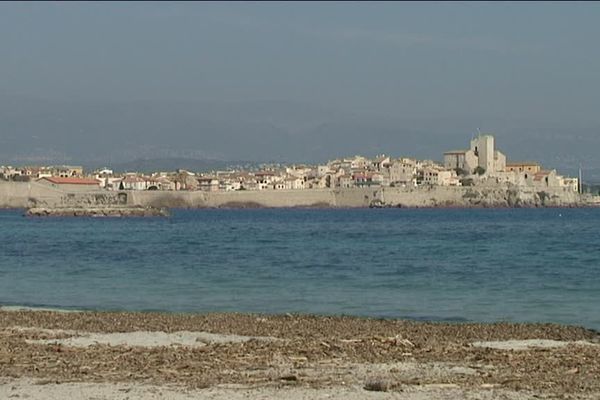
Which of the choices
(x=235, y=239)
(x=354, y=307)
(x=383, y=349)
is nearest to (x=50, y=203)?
(x=235, y=239)

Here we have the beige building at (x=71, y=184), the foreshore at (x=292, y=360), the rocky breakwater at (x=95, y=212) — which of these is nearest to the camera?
the foreshore at (x=292, y=360)

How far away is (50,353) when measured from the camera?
10.3 meters

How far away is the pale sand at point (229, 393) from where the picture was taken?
7973 mm

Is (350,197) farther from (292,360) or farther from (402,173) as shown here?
(292,360)

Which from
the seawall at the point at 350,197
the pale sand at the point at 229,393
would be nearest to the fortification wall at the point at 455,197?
the seawall at the point at 350,197

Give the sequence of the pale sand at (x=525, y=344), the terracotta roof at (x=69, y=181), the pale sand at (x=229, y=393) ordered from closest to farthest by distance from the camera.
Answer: the pale sand at (x=229, y=393), the pale sand at (x=525, y=344), the terracotta roof at (x=69, y=181)

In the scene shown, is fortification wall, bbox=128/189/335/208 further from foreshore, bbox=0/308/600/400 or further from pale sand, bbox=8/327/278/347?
pale sand, bbox=8/327/278/347

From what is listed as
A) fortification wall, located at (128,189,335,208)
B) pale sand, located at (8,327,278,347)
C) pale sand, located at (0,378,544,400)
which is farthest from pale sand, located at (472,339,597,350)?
fortification wall, located at (128,189,335,208)

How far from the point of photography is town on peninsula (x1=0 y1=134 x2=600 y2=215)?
4643 inches

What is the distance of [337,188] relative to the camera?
131 meters

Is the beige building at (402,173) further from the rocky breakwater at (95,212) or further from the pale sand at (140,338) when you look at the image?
the pale sand at (140,338)

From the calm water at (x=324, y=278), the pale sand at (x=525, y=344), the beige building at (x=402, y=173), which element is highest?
the beige building at (x=402, y=173)

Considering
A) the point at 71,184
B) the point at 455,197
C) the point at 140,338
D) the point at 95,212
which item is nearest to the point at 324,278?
the point at 140,338

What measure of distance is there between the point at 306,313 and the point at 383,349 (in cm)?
616
